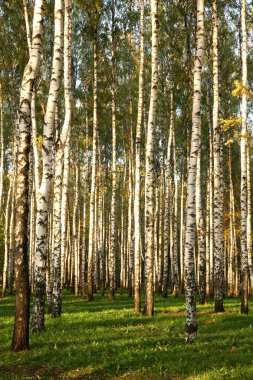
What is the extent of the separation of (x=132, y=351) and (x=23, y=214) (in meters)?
3.59

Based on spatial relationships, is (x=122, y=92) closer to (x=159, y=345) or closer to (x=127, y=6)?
(x=127, y=6)

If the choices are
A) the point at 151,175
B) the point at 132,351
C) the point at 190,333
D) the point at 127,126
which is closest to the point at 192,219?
the point at 190,333

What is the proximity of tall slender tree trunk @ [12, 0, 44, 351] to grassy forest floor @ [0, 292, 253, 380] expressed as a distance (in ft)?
1.80

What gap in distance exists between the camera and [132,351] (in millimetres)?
8234

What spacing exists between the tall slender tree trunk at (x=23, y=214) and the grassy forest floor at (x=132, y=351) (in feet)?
1.80

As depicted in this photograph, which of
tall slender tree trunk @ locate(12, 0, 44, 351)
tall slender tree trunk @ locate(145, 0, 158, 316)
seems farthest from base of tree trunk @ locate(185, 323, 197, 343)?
tall slender tree trunk @ locate(145, 0, 158, 316)

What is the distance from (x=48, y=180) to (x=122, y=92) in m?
21.0

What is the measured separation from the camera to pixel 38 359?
25.7 feet

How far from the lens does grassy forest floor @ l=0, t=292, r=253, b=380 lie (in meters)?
6.88

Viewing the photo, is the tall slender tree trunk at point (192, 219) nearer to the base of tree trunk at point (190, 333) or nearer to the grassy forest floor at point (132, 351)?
the base of tree trunk at point (190, 333)

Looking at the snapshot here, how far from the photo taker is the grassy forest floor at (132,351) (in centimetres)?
688

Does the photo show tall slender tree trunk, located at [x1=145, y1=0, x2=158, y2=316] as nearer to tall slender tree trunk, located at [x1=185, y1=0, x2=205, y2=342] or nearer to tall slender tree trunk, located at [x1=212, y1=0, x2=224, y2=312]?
tall slender tree trunk, located at [x1=212, y1=0, x2=224, y2=312]

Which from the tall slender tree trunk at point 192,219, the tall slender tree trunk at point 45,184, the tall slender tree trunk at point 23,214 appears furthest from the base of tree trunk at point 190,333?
the tall slender tree trunk at point 45,184

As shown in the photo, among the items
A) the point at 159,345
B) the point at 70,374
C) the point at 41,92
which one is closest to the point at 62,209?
the point at 159,345
